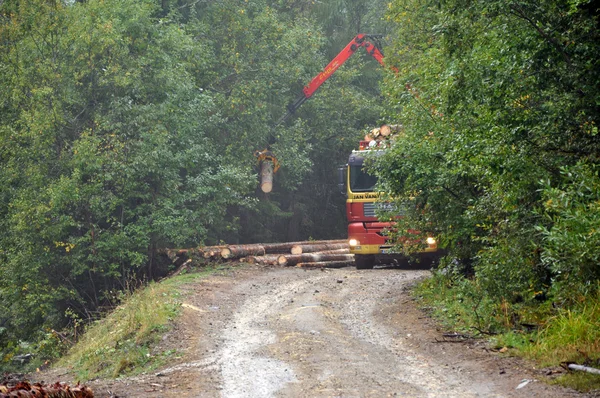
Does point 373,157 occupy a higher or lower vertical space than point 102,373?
higher

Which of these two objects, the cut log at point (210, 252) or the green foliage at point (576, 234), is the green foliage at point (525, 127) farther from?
the cut log at point (210, 252)

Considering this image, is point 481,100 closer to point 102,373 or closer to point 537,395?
point 537,395

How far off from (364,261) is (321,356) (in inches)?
516

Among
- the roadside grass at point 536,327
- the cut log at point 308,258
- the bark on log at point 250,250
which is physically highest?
the roadside grass at point 536,327

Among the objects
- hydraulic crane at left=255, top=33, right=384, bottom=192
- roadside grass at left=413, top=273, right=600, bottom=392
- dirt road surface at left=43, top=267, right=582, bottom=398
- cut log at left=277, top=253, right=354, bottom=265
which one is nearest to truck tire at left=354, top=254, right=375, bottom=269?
cut log at left=277, top=253, right=354, bottom=265

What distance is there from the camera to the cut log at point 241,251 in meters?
22.4

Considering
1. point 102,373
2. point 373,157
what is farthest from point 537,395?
point 373,157

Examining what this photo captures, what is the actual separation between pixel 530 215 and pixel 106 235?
13.4 meters

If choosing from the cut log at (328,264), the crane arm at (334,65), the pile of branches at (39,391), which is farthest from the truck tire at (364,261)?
the pile of branches at (39,391)

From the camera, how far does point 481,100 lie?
1046 cm

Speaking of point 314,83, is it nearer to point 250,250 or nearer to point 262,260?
point 250,250

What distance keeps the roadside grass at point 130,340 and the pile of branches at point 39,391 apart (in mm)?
2396

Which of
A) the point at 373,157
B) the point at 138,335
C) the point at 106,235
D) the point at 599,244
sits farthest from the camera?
the point at 106,235

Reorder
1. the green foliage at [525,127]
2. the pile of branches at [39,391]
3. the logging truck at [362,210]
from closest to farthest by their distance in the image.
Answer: the pile of branches at [39,391] < the green foliage at [525,127] < the logging truck at [362,210]
